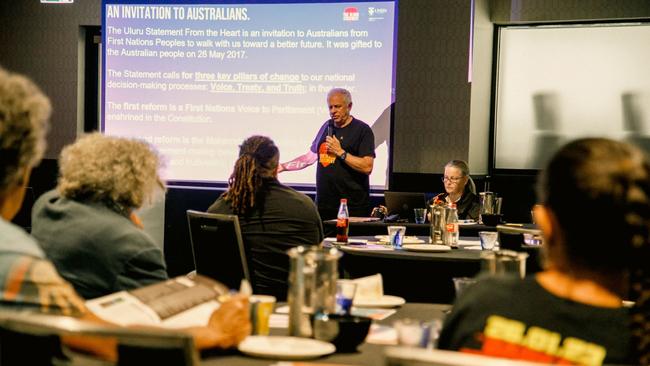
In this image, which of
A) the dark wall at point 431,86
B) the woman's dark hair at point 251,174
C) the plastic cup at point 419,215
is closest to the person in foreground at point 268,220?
the woman's dark hair at point 251,174

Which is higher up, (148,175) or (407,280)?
(148,175)

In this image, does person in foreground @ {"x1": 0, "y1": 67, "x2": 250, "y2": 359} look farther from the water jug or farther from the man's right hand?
the man's right hand

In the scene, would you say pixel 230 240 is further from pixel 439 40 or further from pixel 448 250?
pixel 439 40

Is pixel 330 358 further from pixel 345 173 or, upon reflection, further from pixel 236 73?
pixel 236 73

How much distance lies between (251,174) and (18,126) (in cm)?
249

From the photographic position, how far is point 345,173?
6.46 metres

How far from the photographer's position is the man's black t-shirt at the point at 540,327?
1.42 m

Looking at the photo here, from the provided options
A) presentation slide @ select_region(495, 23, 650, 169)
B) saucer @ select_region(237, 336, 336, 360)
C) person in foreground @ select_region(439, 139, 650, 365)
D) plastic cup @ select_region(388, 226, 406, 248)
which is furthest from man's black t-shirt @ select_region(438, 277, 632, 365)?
presentation slide @ select_region(495, 23, 650, 169)

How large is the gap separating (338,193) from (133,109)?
232 cm

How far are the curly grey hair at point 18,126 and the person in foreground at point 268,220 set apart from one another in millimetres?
2385

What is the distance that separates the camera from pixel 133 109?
7.78 metres

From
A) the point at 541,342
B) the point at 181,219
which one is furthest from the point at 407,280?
the point at 181,219

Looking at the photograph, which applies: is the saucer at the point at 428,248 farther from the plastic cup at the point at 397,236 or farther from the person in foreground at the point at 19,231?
the person in foreground at the point at 19,231

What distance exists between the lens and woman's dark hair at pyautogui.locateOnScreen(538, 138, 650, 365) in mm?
1367
